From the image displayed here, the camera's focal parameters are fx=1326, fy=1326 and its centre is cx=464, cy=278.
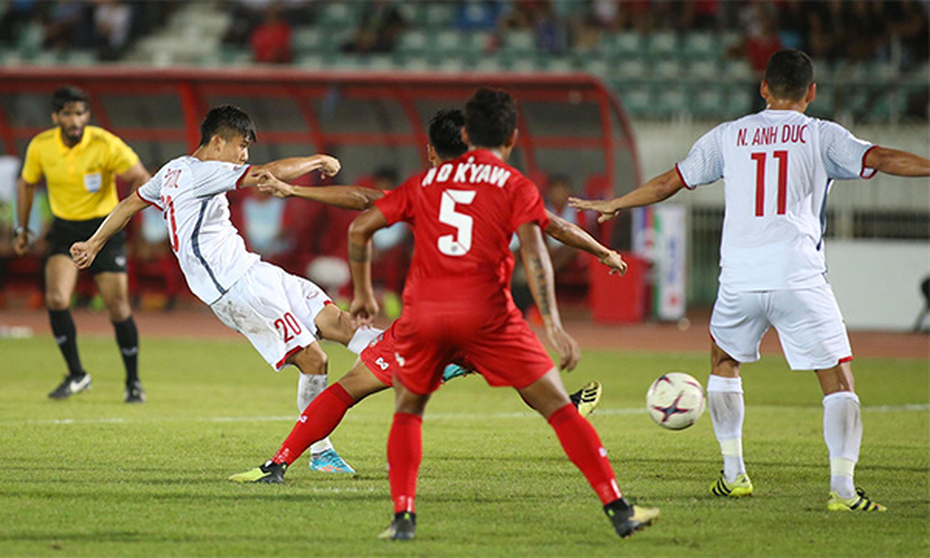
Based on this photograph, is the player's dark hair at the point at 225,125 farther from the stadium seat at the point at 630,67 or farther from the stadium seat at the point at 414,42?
the stadium seat at the point at 414,42

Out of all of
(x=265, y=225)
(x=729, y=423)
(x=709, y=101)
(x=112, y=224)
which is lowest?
(x=265, y=225)

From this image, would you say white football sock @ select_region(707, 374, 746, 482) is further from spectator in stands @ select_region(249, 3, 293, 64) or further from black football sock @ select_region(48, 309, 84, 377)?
spectator in stands @ select_region(249, 3, 293, 64)

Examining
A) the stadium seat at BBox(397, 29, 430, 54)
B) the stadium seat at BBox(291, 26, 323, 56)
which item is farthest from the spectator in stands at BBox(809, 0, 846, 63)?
the stadium seat at BBox(291, 26, 323, 56)

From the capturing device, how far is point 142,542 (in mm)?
5473

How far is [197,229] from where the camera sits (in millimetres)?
7531

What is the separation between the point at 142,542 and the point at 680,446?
4.26 metres

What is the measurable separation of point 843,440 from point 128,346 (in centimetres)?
628

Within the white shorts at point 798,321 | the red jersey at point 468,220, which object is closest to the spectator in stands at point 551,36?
the white shorts at point 798,321

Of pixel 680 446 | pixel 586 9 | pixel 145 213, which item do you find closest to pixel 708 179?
pixel 680 446

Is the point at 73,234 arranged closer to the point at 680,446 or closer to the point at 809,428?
the point at 680,446

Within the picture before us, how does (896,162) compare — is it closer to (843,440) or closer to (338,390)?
(843,440)

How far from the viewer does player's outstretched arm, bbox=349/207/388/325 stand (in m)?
5.61

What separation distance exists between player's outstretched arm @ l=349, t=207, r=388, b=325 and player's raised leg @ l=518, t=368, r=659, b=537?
0.77 meters

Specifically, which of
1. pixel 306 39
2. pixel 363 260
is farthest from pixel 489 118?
pixel 306 39
